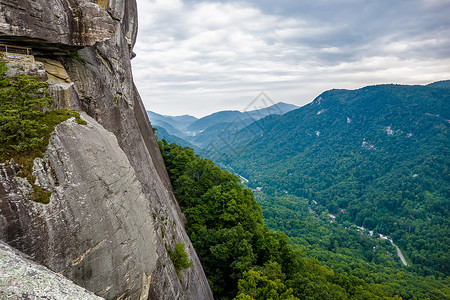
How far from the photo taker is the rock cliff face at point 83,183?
26.7 feet

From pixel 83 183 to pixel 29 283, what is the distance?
14.9 ft

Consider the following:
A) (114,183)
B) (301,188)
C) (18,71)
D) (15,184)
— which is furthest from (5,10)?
(301,188)

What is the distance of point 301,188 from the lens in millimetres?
181750

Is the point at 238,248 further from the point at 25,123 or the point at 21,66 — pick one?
the point at 21,66

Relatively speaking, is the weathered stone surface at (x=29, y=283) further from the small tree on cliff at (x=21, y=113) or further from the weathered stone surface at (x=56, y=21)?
the weathered stone surface at (x=56, y=21)

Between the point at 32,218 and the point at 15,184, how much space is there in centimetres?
129

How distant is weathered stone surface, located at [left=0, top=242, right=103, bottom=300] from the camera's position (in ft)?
17.4

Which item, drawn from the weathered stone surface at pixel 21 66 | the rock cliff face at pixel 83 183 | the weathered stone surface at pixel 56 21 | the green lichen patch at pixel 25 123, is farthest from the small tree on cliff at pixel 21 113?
the weathered stone surface at pixel 56 21

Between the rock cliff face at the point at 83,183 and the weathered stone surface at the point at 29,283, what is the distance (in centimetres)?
221

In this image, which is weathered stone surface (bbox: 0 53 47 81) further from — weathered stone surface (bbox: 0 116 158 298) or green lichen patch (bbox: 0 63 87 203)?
weathered stone surface (bbox: 0 116 158 298)

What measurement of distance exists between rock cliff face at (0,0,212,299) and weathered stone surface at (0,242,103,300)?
7.24ft

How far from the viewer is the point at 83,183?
9516 mm

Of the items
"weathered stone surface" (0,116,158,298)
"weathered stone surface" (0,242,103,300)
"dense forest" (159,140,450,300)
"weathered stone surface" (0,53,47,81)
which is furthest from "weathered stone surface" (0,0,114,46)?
"dense forest" (159,140,450,300)

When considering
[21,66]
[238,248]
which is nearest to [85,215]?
[21,66]
